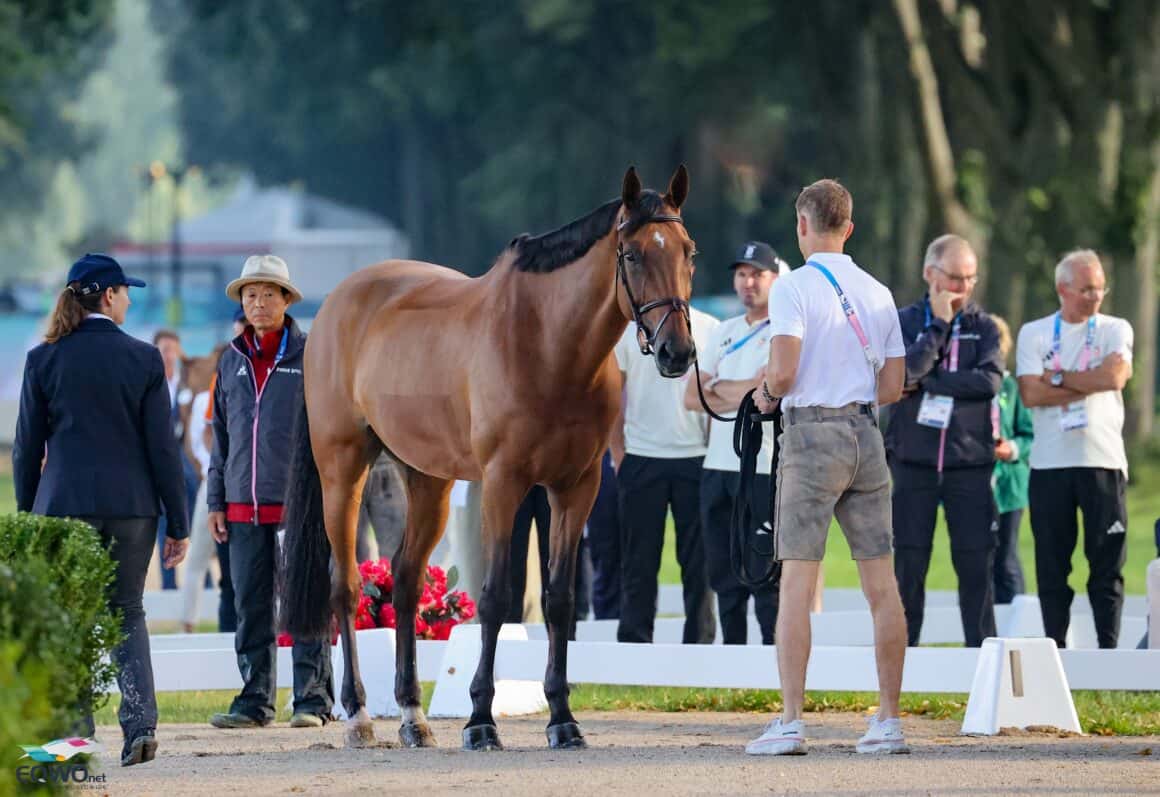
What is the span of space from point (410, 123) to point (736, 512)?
133 feet

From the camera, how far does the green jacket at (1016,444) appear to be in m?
12.7

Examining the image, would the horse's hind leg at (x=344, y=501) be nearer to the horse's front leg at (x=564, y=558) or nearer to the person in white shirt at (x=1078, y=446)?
the horse's front leg at (x=564, y=558)

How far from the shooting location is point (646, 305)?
866cm

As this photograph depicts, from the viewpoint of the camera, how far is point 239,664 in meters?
10.5

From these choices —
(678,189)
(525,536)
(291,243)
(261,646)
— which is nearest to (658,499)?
(525,536)

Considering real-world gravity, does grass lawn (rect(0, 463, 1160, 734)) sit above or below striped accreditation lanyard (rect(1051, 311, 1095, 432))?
below

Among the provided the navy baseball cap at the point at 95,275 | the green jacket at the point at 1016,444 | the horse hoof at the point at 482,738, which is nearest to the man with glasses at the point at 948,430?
the green jacket at the point at 1016,444

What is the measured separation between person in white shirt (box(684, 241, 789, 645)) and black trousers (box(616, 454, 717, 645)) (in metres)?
0.35

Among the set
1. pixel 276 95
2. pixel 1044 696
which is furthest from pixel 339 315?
pixel 276 95

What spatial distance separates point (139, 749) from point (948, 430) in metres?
4.40

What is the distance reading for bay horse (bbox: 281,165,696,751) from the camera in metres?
8.90

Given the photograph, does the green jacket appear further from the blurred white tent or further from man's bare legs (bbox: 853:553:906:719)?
the blurred white tent

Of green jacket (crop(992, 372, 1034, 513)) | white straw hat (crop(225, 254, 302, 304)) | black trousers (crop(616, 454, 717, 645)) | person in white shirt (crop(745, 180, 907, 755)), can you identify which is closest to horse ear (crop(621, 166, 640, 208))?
person in white shirt (crop(745, 180, 907, 755))

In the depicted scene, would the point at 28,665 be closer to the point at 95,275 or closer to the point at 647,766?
the point at 647,766
